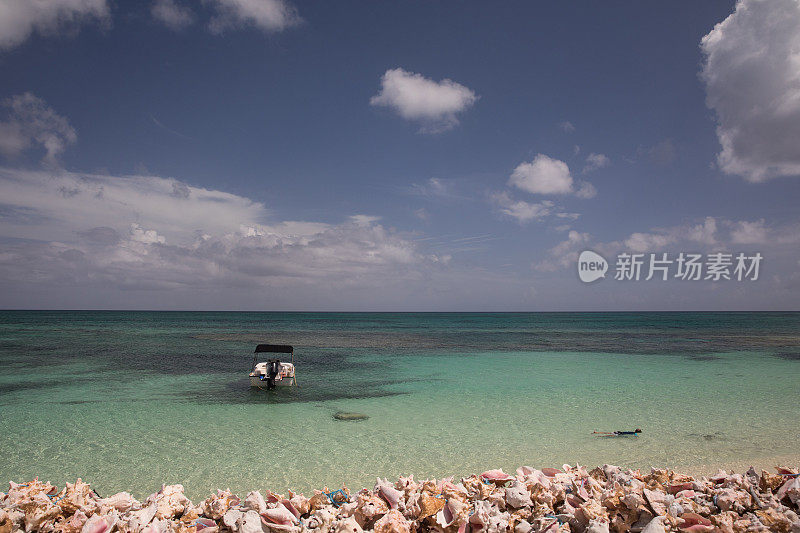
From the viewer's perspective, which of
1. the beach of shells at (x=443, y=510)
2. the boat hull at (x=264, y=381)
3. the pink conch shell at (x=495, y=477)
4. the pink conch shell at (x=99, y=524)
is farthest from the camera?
the boat hull at (x=264, y=381)

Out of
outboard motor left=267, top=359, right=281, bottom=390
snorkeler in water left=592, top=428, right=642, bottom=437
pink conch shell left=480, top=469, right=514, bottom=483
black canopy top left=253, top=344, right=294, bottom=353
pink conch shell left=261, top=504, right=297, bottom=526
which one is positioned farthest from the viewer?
black canopy top left=253, top=344, right=294, bottom=353

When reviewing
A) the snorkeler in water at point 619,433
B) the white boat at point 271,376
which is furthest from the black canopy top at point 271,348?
the snorkeler in water at point 619,433

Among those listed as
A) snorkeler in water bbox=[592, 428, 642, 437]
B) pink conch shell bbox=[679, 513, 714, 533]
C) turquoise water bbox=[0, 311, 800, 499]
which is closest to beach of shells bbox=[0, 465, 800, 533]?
pink conch shell bbox=[679, 513, 714, 533]

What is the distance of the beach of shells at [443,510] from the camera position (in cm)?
407

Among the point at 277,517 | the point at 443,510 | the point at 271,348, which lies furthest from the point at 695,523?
the point at 271,348

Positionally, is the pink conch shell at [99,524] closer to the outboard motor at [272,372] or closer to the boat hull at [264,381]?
the outboard motor at [272,372]

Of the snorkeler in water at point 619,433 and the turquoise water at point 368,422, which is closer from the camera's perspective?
the turquoise water at point 368,422

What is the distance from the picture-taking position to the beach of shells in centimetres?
407

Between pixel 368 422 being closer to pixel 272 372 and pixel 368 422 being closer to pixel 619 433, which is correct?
pixel 272 372

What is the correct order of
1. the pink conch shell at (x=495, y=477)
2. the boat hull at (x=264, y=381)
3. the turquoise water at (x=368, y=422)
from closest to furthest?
the pink conch shell at (x=495, y=477) → the turquoise water at (x=368, y=422) → the boat hull at (x=264, y=381)

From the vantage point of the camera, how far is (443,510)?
4.32 meters

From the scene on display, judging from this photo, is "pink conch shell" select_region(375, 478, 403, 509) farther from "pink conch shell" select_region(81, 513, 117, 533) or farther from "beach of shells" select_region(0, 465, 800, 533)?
"pink conch shell" select_region(81, 513, 117, 533)

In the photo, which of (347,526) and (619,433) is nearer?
(347,526)

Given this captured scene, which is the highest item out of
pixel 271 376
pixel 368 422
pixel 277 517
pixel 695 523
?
pixel 695 523
